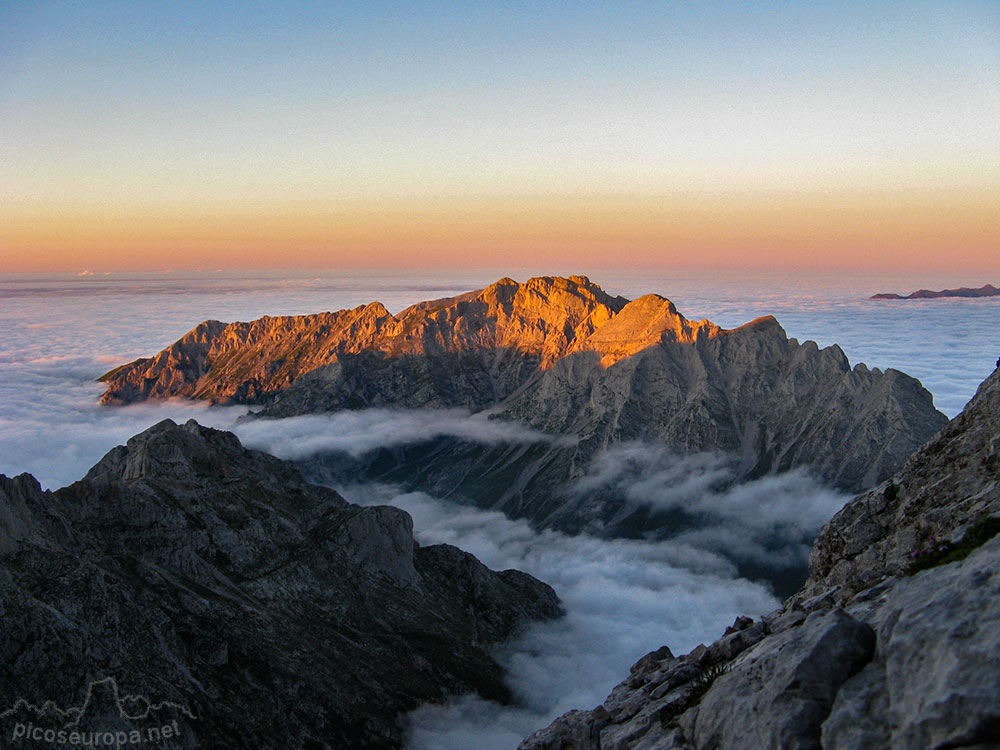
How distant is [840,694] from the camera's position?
2188cm

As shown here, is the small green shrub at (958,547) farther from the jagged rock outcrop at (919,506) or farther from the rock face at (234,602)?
the rock face at (234,602)

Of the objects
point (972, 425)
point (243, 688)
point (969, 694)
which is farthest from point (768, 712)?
point (243, 688)

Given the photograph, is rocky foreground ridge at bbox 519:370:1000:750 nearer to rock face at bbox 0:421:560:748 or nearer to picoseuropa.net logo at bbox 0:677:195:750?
picoseuropa.net logo at bbox 0:677:195:750

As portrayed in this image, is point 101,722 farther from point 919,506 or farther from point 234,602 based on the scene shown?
point 919,506

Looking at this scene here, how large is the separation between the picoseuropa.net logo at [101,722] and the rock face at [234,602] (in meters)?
0.41

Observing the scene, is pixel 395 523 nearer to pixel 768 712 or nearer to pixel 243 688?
pixel 243 688

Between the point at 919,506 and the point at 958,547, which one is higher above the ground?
the point at 958,547

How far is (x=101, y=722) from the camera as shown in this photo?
209 feet

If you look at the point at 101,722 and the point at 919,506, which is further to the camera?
the point at 101,722

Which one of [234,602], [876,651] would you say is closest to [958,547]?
[876,651]

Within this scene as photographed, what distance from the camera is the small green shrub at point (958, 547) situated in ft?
83.3

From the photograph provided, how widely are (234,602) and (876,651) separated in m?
97.2

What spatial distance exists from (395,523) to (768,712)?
12311 cm

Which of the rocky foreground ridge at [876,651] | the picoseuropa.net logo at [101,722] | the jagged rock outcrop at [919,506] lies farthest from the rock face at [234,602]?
the jagged rock outcrop at [919,506]
